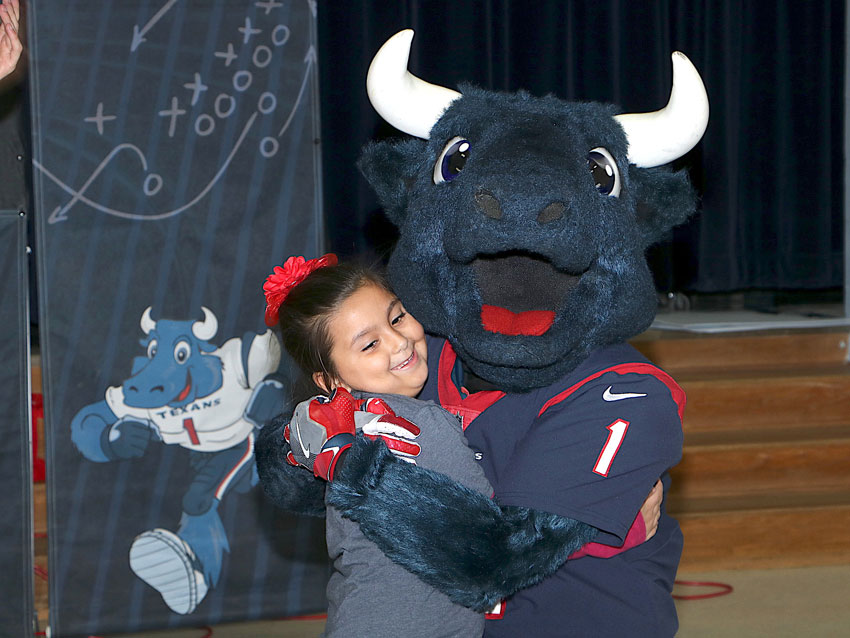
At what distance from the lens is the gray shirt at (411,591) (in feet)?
4.26

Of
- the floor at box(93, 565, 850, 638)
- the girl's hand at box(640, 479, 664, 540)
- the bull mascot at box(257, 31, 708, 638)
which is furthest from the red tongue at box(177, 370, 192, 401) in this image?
the girl's hand at box(640, 479, 664, 540)

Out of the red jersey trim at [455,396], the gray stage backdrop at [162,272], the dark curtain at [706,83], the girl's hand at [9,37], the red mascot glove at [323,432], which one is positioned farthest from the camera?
the dark curtain at [706,83]

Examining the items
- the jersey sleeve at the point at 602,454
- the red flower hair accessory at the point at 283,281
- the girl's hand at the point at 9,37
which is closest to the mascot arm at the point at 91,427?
the girl's hand at the point at 9,37

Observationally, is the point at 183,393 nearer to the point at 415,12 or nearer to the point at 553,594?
the point at 553,594

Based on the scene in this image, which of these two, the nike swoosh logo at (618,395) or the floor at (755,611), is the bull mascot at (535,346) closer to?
the nike swoosh logo at (618,395)

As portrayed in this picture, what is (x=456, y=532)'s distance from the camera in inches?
45.0

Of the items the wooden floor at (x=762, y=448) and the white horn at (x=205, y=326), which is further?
the wooden floor at (x=762, y=448)

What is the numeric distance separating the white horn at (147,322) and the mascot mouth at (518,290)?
1.53 m

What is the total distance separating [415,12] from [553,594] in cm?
347

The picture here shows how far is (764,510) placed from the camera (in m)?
3.27

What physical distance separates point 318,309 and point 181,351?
124 cm

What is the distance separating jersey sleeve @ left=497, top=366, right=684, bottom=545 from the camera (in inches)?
46.1

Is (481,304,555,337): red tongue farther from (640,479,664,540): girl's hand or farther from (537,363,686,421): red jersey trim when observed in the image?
(640,479,664,540): girl's hand

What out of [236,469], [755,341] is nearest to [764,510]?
[755,341]
